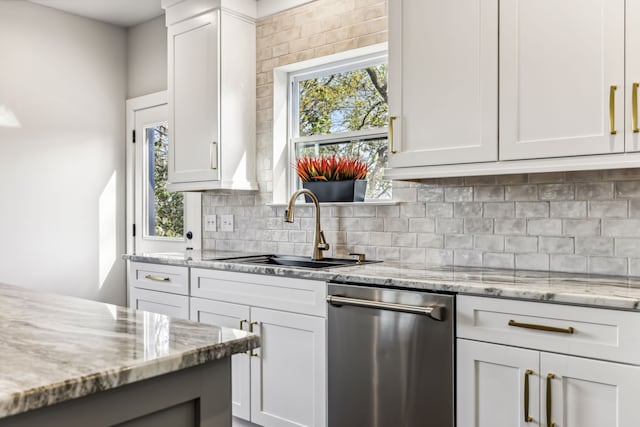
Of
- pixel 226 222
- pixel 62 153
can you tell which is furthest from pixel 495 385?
pixel 62 153

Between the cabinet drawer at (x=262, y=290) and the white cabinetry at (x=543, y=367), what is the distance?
70 cm

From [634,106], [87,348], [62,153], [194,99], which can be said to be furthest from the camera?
[62,153]

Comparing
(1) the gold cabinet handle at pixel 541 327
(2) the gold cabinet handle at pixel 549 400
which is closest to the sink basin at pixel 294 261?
(1) the gold cabinet handle at pixel 541 327

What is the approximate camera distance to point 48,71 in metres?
3.99

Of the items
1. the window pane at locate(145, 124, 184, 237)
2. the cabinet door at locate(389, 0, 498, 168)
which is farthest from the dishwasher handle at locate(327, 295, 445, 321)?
the window pane at locate(145, 124, 184, 237)

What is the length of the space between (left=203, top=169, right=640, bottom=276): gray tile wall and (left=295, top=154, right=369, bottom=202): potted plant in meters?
0.09

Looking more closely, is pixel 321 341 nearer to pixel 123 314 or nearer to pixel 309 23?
pixel 123 314

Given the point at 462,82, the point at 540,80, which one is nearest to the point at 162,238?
the point at 462,82

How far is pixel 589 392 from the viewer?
1.63 meters

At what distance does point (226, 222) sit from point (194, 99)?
0.86 m

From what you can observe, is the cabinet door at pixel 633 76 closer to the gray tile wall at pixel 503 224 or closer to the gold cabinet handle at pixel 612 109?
the gold cabinet handle at pixel 612 109

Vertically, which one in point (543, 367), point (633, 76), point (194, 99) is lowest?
point (543, 367)

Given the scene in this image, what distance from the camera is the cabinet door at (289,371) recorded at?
92.0 inches

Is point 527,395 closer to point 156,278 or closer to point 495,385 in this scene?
point 495,385
